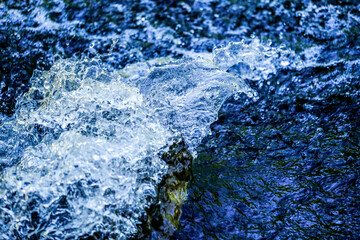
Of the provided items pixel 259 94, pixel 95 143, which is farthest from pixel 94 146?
pixel 259 94

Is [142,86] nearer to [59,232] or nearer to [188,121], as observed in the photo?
[188,121]

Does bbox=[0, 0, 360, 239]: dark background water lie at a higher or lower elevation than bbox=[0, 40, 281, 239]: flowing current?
lower

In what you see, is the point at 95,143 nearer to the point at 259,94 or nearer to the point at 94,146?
the point at 94,146

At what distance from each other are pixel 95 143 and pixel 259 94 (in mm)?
2474

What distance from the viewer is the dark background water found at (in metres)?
2.45

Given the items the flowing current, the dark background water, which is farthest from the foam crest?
the dark background water

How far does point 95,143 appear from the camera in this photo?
91.9 inches

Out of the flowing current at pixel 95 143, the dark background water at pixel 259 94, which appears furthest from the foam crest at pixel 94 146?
the dark background water at pixel 259 94

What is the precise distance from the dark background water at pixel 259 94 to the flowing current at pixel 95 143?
14.6 inches

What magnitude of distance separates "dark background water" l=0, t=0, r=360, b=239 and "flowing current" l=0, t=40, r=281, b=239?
370 millimetres

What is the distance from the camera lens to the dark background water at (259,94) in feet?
8.03

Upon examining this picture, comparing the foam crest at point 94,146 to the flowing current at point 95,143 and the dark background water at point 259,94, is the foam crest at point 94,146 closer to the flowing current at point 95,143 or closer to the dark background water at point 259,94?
the flowing current at point 95,143

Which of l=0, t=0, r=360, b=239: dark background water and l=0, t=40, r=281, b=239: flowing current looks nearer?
l=0, t=40, r=281, b=239: flowing current

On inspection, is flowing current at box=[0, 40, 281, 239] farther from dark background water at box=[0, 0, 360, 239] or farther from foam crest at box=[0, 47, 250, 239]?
dark background water at box=[0, 0, 360, 239]
